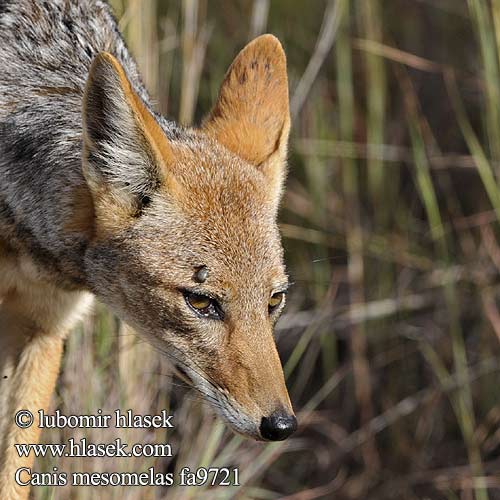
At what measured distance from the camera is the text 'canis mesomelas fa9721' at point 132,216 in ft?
13.4

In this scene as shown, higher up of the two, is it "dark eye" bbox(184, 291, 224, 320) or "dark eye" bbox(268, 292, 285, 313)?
"dark eye" bbox(184, 291, 224, 320)

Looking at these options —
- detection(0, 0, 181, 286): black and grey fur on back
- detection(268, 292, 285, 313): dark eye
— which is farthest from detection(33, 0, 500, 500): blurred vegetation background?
detection(268, 292, 285, 313): dark eye

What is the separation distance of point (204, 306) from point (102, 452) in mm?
1504

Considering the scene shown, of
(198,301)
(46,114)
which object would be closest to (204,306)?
(198,301)

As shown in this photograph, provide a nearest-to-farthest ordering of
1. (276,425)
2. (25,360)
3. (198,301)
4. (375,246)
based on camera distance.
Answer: (276,425)
(198,301)
(25,360)
(375,246)

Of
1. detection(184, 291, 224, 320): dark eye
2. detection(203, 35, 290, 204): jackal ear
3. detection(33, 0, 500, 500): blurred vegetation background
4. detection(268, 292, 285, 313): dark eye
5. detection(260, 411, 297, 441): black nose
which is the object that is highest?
detection(203, 35, 290, 204): jackal ear

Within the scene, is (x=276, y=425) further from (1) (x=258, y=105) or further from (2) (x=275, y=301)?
(1) (x=258, y=105)

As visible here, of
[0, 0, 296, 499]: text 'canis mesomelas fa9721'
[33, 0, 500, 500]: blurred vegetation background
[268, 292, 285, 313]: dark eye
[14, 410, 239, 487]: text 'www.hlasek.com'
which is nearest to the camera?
[0, 0, 296, 499]: text 'canis mesomelas fa9721'

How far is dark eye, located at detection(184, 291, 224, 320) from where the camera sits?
4102mm

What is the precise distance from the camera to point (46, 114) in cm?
457

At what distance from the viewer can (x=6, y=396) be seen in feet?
16.5

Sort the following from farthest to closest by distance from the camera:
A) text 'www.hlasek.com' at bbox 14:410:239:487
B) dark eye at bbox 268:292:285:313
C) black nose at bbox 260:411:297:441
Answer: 1. text 'www.hlasek.com' at bbox 14:410:239:487
2. dark eye at bbox 268:292:285:313
3. black nose at bbox 260:411:297:441

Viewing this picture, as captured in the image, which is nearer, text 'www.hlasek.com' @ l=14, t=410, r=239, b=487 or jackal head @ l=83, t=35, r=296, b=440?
jackal head @ l=83, t=35, r=296, b=440

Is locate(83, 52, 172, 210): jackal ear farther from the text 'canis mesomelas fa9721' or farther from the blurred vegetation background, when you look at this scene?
the blurred vegetation background
